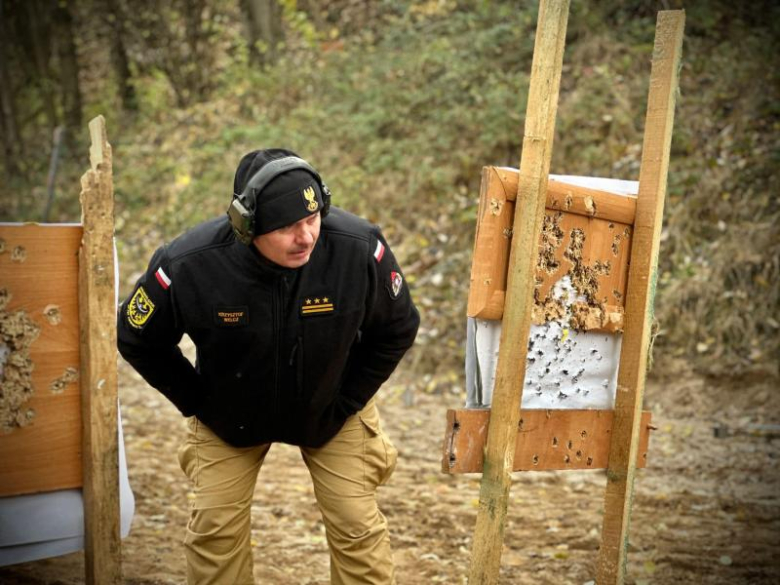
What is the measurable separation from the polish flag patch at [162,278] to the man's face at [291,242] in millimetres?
379

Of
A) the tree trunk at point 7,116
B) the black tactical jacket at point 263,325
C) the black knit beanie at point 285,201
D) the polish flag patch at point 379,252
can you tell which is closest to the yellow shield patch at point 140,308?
the black tactical jacket at point 263,325

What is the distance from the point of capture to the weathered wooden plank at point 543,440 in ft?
8.86

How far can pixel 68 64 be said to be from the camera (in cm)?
1636

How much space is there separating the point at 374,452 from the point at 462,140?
745 centimetres

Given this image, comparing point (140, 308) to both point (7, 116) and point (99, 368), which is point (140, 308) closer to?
point (99, 368)

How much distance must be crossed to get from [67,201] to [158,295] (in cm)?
1252

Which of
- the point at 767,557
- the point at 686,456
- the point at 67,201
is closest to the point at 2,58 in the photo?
the point at 67,201

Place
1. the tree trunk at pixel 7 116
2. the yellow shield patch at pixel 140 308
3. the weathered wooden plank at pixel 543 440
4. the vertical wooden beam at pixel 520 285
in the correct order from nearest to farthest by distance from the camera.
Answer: the vertical wooden beam at pixel 520 285, the weathered wooden plank at pixel 543 440, the yellow shield patch at pixel 140 308, the tree trunk at pixel 7 116

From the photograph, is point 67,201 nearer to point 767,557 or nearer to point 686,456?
point 686,456

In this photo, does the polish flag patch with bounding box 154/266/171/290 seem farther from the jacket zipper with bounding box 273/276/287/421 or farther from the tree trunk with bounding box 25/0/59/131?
the tree trunk with bounding box 25/0/59/131

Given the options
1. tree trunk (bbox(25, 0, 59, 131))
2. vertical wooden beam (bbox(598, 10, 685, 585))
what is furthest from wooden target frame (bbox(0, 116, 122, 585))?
tree trunk (bbox(25, 0, 59, 131))

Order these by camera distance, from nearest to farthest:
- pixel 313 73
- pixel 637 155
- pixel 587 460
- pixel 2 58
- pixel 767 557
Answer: pixel 587 460 → pixel 767 557 → pixel 637 155 → pixel 313 73 → pixel 2 58

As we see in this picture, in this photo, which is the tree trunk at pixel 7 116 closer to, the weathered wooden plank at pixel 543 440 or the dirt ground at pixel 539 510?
the dirt ground at pixel 539 510

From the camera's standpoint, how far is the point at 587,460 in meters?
3.11
